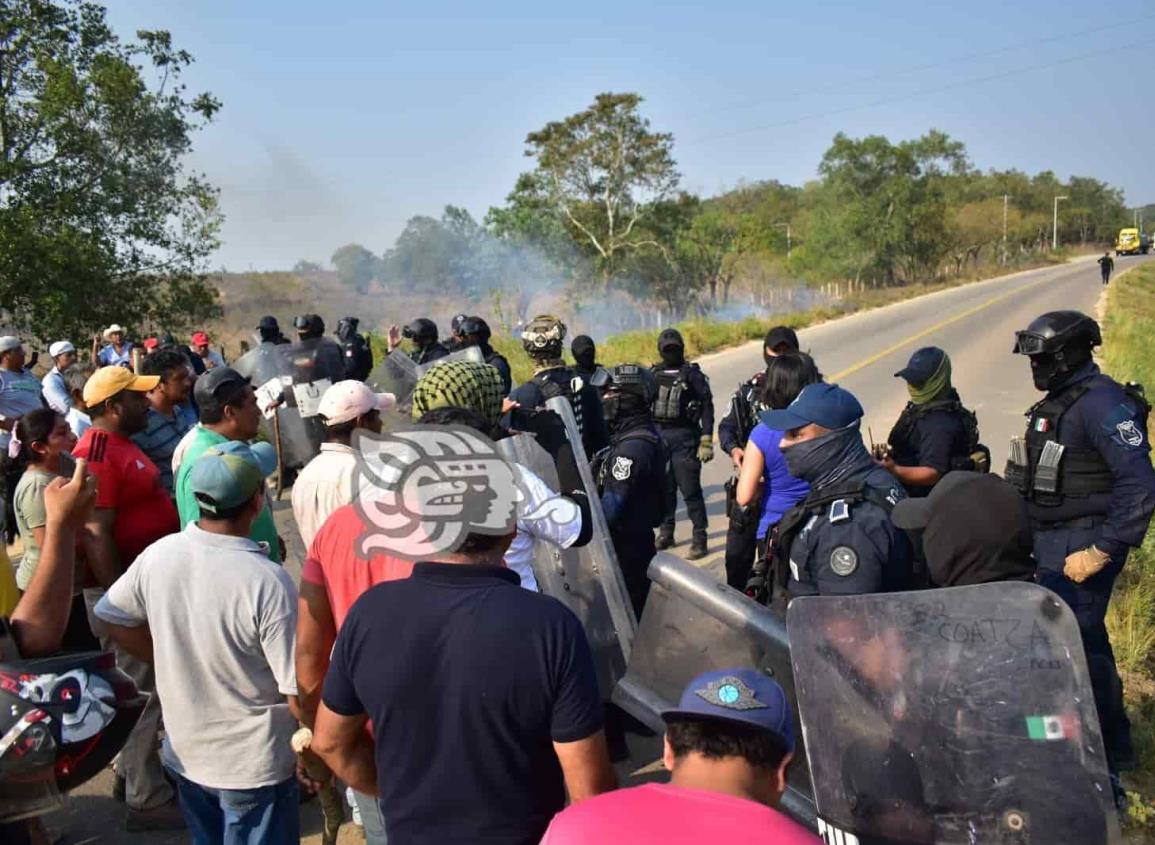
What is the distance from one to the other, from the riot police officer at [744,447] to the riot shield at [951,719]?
2.55 m

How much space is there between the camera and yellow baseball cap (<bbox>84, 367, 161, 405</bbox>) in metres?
3.91

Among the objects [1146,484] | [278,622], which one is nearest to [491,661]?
[278,622]

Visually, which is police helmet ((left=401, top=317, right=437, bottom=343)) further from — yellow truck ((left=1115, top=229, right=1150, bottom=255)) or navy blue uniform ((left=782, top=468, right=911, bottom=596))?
yellow truck ((left=1115, top=229, right=1150, bottom=255))

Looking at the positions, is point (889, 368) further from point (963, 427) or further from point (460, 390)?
point (460, 390)

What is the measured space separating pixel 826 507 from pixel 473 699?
141 centimetres

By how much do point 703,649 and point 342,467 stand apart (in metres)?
1.48

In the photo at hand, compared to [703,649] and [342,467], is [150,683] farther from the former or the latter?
[703,649]

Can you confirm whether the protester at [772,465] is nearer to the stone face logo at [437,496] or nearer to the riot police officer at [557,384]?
the riot police officer at [557,384]

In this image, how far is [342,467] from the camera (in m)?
3.25

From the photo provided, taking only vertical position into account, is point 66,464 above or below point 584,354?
below

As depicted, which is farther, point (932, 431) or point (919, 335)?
point (919, 335)

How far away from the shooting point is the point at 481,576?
6.41 feet

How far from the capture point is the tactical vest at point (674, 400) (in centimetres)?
677

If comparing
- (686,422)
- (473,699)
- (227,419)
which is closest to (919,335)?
(686,422)
